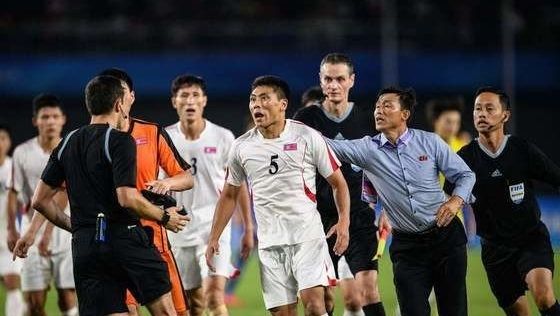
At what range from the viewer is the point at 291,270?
947cm

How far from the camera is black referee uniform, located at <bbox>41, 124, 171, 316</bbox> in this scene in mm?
8133

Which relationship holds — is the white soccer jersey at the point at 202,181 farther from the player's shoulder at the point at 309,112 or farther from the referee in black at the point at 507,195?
the referee in black at the point at 507,195

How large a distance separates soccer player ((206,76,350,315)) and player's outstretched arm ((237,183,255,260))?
105 cm

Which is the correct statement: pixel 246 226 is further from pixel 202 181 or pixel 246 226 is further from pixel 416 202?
pixel 416 202

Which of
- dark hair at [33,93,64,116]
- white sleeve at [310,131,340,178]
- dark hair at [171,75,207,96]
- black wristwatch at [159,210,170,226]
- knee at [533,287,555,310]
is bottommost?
knee at [533,287,555,310]

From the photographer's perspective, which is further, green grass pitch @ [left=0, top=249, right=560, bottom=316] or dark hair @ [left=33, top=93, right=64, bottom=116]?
green grass pitch @ [left=0, top=249, right=560, bottom=316]

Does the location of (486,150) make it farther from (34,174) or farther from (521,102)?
(521,102)

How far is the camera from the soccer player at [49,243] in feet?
39.1

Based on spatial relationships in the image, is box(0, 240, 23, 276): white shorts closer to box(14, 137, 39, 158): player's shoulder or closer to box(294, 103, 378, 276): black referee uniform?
box(14, 137, 39, 158): player's shoulder

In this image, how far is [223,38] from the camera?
90.0ft

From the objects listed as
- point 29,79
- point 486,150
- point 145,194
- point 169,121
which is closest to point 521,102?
point 169,121

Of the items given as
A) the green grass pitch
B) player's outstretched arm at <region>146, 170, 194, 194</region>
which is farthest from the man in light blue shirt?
the green grass pitch

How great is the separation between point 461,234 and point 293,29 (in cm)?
1818

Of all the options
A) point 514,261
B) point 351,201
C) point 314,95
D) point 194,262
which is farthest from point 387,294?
point 514,261
